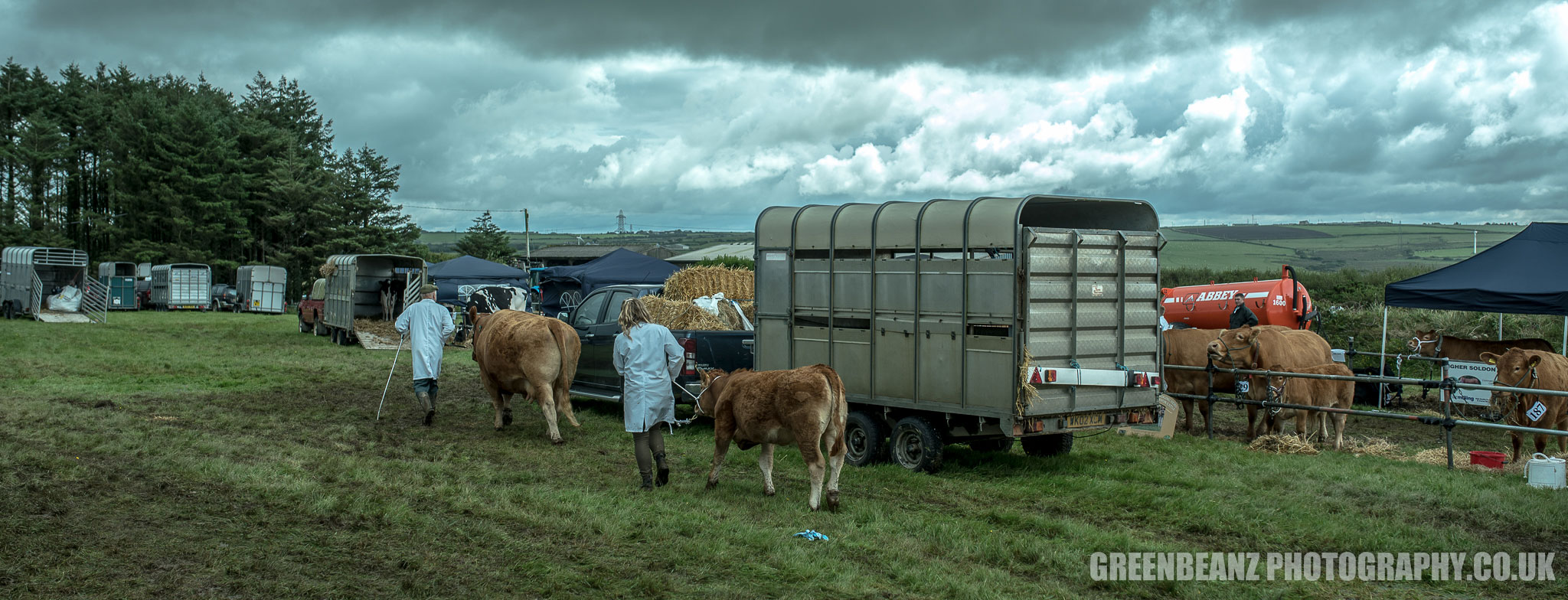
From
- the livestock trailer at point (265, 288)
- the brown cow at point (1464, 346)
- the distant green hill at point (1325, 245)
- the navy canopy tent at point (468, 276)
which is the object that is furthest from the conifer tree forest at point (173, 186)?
the brown cow at point (1464, 346)

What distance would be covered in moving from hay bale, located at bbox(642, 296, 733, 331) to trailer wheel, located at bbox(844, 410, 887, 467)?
3.02 m

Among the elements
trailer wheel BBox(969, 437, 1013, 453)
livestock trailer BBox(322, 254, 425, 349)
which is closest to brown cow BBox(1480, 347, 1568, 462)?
trailer wheel BBox(969, 437, 1013, 453)

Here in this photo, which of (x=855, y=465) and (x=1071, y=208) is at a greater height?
(x=1071, y=208)

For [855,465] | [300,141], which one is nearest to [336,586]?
[855,465]

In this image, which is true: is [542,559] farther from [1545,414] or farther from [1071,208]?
[1545,414]

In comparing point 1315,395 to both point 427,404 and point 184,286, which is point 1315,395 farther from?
point 184,286

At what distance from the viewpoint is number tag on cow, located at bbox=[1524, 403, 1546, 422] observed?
34.4 ft

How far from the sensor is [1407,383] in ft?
33.4

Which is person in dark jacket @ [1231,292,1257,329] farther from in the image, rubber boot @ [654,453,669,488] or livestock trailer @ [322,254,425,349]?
livestock trailer @ [322,254,425,349]

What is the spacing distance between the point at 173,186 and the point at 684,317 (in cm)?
5461

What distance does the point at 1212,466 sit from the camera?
368 inches

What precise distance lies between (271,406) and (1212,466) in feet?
38.9

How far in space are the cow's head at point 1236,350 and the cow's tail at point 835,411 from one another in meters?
6.97

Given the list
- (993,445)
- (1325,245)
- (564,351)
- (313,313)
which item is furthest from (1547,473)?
(1325,245)
